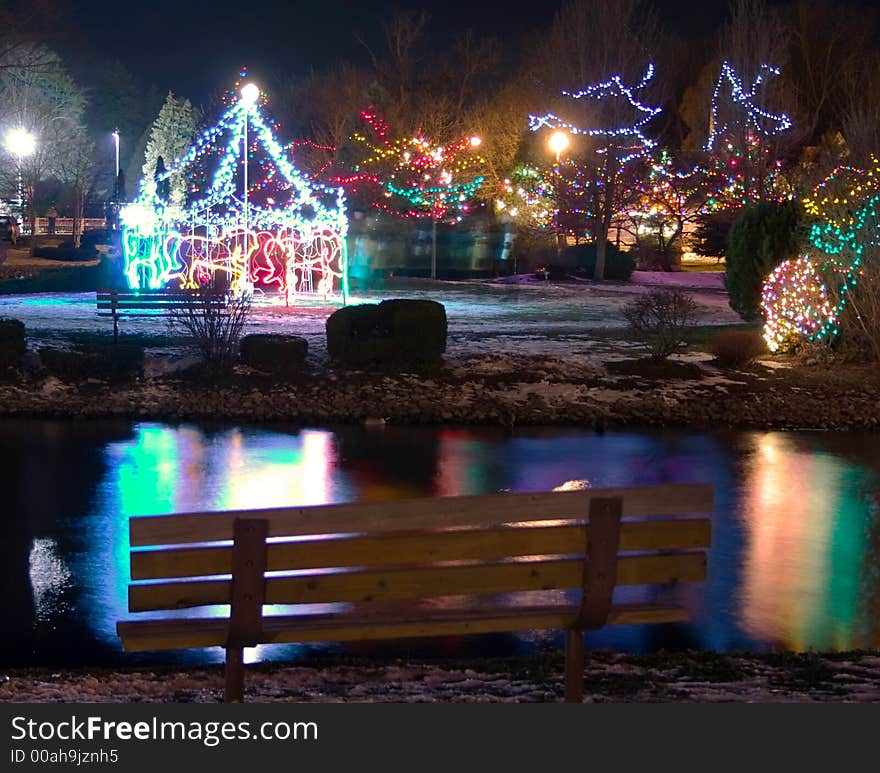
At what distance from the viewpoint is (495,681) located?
584cm

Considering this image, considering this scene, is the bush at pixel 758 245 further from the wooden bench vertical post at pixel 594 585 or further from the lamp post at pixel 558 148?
the lamp post at pixel 558 148

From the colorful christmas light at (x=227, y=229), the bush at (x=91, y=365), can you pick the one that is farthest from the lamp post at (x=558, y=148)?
the bush at (x=91, y=365)

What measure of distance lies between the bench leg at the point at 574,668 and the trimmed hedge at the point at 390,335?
36.7ft

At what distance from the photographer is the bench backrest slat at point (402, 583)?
16.5ft

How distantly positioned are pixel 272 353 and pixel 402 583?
1129 cm

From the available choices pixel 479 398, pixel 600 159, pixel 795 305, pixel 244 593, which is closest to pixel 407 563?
pixel 244 593

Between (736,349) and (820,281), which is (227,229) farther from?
(820,281)

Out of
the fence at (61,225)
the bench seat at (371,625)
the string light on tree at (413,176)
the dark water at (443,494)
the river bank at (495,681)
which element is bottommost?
the dark water at (443,494)

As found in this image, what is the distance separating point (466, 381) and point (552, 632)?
8885 mm

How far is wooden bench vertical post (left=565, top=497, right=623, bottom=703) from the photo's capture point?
5211 millimetres

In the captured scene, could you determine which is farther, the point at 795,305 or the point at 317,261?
the point at 317,261

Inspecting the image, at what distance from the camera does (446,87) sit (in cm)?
5853

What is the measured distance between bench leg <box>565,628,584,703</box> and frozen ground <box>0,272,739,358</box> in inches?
493

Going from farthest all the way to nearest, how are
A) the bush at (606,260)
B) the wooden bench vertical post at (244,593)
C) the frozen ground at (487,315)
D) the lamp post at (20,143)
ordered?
the lamp post at (20,143) < the bush at (606,260) < the frozen ground at (487,315) < the wooden bench vertical post at (244,593)
